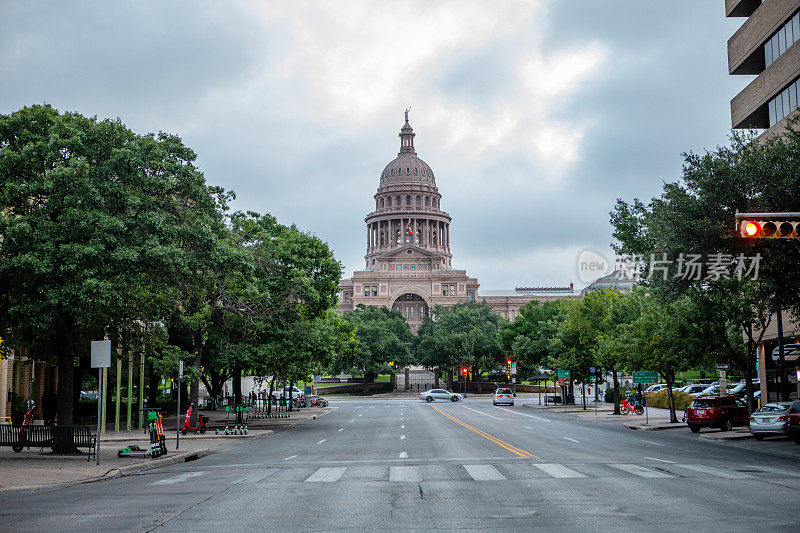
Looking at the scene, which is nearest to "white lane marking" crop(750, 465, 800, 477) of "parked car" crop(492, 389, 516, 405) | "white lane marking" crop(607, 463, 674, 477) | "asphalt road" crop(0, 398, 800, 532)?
"asphalt road" crop(0, 398, 800, 532)

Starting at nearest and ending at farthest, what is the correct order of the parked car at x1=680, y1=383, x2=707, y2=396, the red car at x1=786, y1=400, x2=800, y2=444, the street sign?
the red car at x1=786, y1=400, x2=800, y2=444 < the street sign < the parked car at x1=680, y1=383, x2=707, y2=396

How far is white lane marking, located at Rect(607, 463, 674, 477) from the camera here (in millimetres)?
16359

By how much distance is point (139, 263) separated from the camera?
72.7 feet

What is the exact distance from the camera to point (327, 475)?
17.2 m

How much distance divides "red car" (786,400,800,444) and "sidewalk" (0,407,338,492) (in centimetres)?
1909

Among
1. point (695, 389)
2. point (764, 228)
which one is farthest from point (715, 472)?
point (695, 389)

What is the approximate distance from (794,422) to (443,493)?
18053 mm

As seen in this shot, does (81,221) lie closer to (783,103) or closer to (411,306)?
(783,103)

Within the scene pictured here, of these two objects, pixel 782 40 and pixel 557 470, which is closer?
pixel 557 470

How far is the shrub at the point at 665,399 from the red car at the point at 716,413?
16.6 m

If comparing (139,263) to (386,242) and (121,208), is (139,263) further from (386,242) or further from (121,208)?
(386,242)

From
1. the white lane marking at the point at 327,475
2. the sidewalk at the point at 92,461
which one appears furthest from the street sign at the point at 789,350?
the white lane marking at the point at 327,475

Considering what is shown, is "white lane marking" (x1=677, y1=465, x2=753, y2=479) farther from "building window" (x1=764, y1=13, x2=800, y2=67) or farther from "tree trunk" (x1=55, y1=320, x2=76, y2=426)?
"building window" (x1=764, y1=13, x2=800, y2=67)

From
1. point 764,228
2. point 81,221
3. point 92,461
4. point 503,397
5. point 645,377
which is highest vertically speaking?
point 81,221
